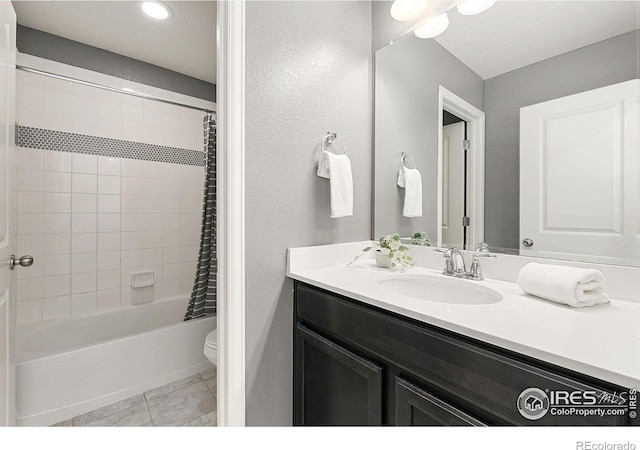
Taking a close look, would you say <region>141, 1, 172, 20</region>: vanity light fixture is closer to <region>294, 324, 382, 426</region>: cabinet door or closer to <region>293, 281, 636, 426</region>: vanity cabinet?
<region>293, 281, 636, 426</region>: vanity cabinet

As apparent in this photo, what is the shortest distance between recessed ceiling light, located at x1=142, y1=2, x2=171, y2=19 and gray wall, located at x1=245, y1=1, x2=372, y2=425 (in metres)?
1.01

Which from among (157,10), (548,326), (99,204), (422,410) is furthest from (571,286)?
(99,204)

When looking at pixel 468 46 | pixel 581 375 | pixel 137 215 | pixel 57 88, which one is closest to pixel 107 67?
pixel 57 88

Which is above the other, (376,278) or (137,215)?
(137,215)

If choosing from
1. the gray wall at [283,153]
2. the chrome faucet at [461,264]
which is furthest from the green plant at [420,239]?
the gray wall at [283,153]

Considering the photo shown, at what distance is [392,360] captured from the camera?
0.77m

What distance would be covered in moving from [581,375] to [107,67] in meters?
2.98

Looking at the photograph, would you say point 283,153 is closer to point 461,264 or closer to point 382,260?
point 382,260

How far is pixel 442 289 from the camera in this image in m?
1.07

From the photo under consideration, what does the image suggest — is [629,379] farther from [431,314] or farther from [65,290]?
[65,290]

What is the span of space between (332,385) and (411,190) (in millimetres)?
910
